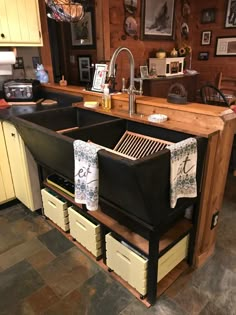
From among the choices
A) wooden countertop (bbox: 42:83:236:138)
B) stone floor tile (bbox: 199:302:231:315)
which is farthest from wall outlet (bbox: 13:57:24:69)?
stone floor tile (bbox: 199:302:231:315)

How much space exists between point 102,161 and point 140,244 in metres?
0.56

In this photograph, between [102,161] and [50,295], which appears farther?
[50,295]

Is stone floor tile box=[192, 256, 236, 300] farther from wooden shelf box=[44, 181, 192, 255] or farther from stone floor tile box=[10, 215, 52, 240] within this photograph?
stone floor tile box=[10, 215, 52, 240]

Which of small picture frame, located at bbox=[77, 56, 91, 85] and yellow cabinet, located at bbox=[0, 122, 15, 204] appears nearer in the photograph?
yellow cabinet, located at bbox=[0, 122, 15, 204]

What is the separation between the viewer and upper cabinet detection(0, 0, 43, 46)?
2143 millimetres

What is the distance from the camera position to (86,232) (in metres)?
1.70

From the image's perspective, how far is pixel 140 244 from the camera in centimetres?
140

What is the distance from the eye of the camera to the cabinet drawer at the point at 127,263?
1384mm

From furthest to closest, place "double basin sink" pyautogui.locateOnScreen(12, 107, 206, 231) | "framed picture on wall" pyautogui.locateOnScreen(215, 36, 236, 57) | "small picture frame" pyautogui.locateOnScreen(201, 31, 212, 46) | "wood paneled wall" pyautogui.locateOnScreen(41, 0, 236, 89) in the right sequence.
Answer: "small picture frame" pyautogui.locateOnScreen(201, 31, 212, 46)
"framed picture on wall" pyautogui.locateOnScreen(215, 36, 236, 57)
"wood paneled wall" pyautogui.locateOnScreen(41, 0, 236, 89)
"double basin sink" pyautogui.locateOnScreen(12, 107, 206, 231)

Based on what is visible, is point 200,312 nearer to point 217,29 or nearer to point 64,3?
point 64,3

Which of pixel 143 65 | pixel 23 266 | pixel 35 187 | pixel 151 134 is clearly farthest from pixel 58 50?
pixel 23 266

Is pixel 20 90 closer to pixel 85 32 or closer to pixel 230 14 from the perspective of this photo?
pixel 85 32

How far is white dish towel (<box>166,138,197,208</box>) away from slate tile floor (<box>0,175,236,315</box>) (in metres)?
0.65

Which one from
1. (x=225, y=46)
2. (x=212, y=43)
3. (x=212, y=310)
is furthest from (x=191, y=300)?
(x=212, y=43)
